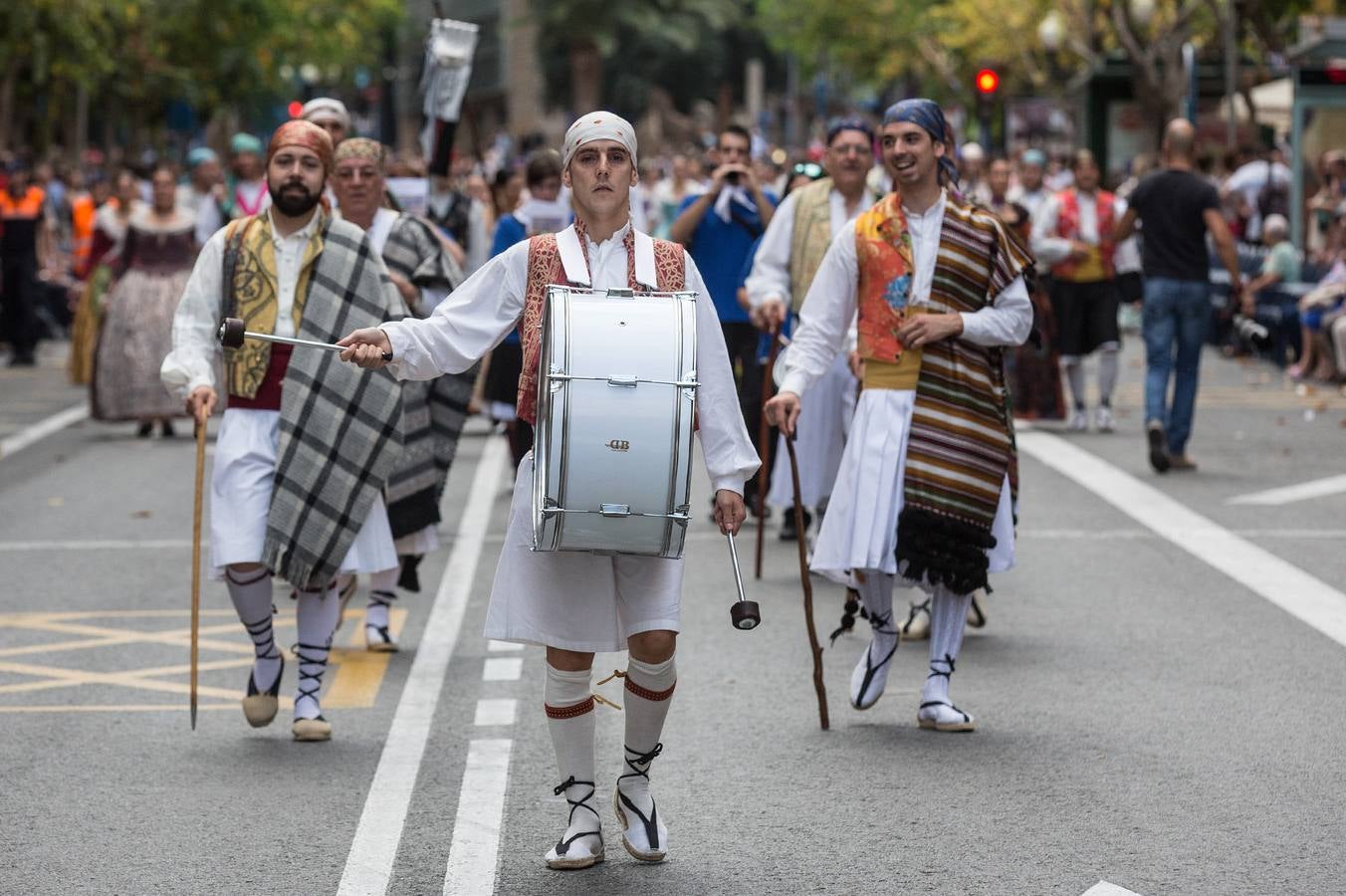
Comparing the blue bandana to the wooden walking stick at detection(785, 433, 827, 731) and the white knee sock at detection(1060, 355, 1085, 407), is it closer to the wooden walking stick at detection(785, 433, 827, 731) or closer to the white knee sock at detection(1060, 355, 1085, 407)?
the wooden walking stick at detection(785, 433, 827, 731)

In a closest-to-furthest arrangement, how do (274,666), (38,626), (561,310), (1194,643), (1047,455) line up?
(561,310), (274,666), (1194,643), (38,626), (1047,455)

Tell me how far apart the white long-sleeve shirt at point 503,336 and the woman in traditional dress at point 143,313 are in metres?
11.4

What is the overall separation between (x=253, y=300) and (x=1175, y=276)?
8.45 metres

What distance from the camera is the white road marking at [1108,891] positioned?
570 cm

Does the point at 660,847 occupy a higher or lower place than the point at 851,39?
lower

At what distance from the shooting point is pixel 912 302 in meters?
7.68

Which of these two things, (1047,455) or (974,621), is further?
(1047,455)

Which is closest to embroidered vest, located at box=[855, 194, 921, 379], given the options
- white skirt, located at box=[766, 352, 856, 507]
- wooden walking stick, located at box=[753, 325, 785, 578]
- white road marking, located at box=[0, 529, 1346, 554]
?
wooden walking stick, located at box=[753, 325, 785, 578]

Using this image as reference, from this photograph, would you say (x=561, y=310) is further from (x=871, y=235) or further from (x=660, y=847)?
(x=871, y=235)

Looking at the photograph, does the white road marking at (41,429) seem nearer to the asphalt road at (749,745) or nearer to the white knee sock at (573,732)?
the asphalt road at (749,745)

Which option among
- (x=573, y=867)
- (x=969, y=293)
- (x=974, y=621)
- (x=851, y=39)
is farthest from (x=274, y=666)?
(x=851, y=39)

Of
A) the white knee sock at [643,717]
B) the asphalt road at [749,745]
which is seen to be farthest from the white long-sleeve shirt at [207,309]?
the white knee sock at [643,717]

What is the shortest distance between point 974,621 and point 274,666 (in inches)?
125

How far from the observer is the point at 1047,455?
15.5 meters
